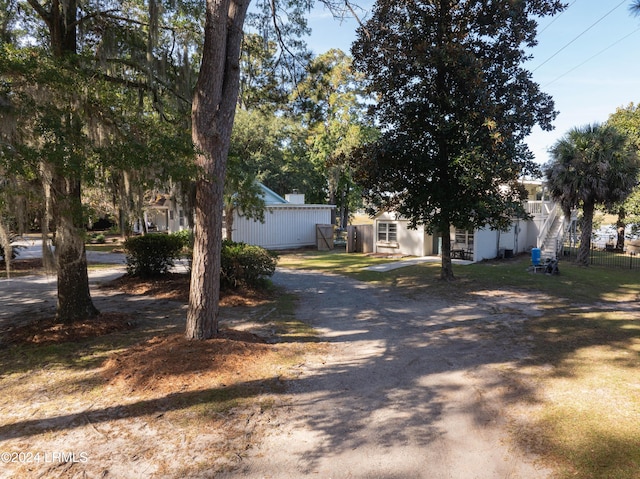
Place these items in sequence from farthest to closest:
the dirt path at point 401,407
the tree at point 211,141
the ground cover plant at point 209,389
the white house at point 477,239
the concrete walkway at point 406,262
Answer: the white house at point 477,239 → the concrete walkway at point 406,262 → the tree at point 211,141 → the ground cover plant at point 209,389 → the dirt path at point 401,407

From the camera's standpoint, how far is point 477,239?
18.2 m

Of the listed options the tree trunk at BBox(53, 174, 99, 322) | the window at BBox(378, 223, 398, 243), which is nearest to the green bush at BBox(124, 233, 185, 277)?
the tree trunk at BBox(53, 174, 99, 322)

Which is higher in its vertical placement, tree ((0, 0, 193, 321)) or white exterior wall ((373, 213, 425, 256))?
tree ((0, 0, 193, 321))

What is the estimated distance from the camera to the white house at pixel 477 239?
61.4 ft

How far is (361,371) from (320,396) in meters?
0.99

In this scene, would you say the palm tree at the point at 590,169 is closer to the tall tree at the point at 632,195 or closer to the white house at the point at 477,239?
the white house at the point at 477,239

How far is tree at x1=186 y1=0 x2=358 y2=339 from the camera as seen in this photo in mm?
5531

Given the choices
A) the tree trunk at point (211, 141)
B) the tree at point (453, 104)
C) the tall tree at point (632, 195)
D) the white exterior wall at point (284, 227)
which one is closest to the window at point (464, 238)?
the tree at point (453, 104)

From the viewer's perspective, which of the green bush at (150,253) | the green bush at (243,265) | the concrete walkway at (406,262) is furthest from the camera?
the concrete walkway at (406,262)

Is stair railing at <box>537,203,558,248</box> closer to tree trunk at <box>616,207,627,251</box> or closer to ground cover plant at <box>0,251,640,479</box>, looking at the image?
tree trunk at <box>616,207,627,251</box>

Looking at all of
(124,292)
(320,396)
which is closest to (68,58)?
(320,396)

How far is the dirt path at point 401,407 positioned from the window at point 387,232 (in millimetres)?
12818

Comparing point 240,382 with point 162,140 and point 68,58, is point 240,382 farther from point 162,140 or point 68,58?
point 68,58

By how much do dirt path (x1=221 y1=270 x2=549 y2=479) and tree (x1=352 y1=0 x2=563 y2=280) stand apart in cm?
434
